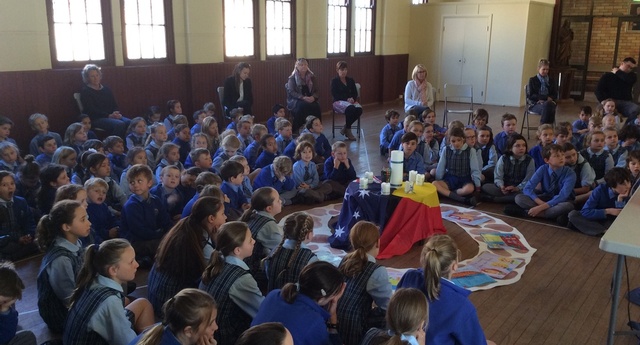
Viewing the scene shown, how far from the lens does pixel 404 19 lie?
45.5ft

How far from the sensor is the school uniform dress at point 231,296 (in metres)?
2.75

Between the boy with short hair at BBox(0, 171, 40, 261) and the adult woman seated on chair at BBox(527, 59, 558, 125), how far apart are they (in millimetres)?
7643

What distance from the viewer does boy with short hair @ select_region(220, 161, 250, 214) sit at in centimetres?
479

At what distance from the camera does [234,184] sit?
4879 millimetres

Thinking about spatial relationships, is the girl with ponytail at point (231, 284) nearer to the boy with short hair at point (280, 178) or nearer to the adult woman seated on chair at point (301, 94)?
the boy with short hair at point (280, 178)

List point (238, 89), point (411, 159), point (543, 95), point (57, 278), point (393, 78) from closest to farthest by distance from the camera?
point (57, 278) < point (411, 159) < point (238, 89) < point (543, 95) < point (393, 78)

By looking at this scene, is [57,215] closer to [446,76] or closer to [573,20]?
[446,76]

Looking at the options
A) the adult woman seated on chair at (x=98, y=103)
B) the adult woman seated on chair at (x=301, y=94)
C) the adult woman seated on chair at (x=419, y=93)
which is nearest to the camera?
the adult woman seated on chair at (x=98, y=103)

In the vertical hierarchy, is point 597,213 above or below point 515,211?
above

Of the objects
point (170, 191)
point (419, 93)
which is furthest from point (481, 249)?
point (419, 93)

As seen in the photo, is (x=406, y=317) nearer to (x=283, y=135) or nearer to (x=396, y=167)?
(x=396, y=167)

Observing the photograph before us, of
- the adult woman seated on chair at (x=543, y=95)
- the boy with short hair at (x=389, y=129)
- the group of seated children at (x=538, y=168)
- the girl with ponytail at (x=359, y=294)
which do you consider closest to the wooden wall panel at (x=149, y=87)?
the boy with short hair at (x=389, y=129)

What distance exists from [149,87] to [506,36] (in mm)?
8450

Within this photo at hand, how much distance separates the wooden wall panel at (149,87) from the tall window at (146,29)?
0.79ft
